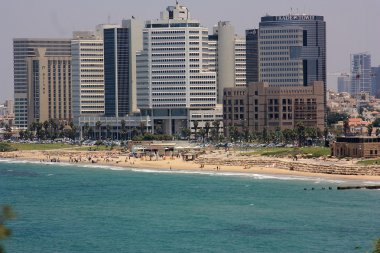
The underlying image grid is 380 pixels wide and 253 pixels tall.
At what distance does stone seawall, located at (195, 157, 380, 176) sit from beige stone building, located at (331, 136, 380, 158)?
5.91 m

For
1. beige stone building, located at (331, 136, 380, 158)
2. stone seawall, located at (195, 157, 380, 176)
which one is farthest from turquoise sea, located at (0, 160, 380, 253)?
beige stone building, located at (331, 136, 380, 158)

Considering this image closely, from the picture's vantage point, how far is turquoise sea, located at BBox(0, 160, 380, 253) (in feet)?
271

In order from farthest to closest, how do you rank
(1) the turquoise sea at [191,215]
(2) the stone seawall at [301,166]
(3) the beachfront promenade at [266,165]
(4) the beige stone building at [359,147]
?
1. (4) the beige stone building at [359,147]
2. (3) the beachfront promenade at [266,165]
3. (2) the stone seawall at [301,166]
4. (1) the turquoise sea at [191,215]

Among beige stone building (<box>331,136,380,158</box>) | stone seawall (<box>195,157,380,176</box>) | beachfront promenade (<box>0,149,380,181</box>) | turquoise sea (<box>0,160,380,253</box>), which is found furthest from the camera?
beige stone building (<box>331,136,380,158</box>)

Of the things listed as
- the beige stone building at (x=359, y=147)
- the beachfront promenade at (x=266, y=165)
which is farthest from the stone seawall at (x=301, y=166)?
the beige stone building at (x=359, y=147)

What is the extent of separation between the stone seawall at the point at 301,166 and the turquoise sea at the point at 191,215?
601 cm

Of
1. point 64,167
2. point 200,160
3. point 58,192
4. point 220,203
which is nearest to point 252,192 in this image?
point 220,203

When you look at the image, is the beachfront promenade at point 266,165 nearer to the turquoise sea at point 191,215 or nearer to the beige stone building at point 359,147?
the beige stone building at point 359,147

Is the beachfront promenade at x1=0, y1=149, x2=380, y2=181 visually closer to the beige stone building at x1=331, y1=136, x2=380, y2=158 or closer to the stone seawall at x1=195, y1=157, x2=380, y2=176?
the stone seawall at x1=195, y1=157, x2=380, y2=176

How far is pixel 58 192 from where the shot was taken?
137 m

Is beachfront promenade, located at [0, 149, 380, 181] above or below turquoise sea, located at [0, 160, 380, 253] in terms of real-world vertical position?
above

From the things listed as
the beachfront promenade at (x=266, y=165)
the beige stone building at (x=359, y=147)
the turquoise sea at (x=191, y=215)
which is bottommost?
the turquoise sea at (x=191, y=215)

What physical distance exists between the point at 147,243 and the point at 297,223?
16702 mm

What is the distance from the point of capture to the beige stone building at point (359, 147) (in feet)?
502
